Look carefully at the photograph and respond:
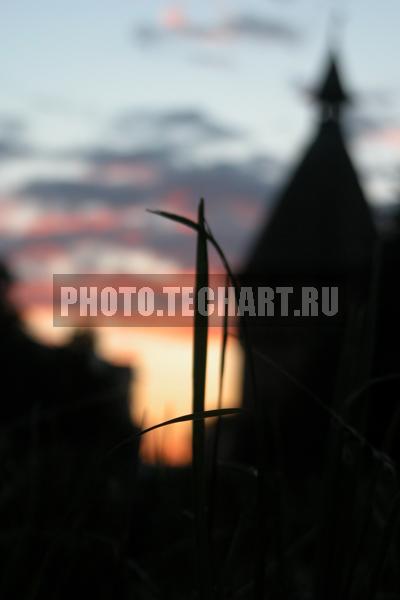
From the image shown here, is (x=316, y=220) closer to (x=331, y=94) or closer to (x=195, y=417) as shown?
(x=331, y=94)

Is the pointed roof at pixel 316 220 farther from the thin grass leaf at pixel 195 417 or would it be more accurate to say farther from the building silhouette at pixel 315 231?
the thin grass leaf at pixel 195 417

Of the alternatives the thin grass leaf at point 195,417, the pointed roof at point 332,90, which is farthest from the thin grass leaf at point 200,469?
the pointed roof at point 332,90

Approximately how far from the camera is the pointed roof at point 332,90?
50812mm

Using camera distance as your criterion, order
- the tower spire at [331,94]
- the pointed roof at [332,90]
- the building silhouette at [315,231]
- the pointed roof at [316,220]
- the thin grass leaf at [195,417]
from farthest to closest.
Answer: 1. the pointed roof at [332,90]
2. the tower spire at [331,94]
3. the pointed roof at [316,220]
4. the building silhouette at [315,231]
5. the thin grass leaf at [195,417]

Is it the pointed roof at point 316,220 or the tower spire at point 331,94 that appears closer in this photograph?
the pointed roof at point 316,220

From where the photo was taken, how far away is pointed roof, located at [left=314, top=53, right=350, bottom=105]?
50.8 m

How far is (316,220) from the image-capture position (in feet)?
137

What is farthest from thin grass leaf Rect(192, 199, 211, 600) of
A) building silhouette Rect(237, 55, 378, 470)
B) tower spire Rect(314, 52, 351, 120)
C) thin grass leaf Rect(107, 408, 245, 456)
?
tower spire Rect(314, 52, 351, 120)

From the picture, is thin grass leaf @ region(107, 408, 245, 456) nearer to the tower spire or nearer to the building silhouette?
the building silhouette

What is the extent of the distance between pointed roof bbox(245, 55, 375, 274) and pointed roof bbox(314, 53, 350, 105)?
675 cm

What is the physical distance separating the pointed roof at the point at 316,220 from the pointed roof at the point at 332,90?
675 cm

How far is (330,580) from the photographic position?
4.39 feet

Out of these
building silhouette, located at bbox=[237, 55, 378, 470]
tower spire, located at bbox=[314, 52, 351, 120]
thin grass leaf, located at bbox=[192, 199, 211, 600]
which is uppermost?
tower spire, located at bbox=[314, 52, 351, 120]

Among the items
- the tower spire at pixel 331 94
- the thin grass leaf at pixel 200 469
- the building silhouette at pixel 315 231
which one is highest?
the tower spire at pixel 331 94
